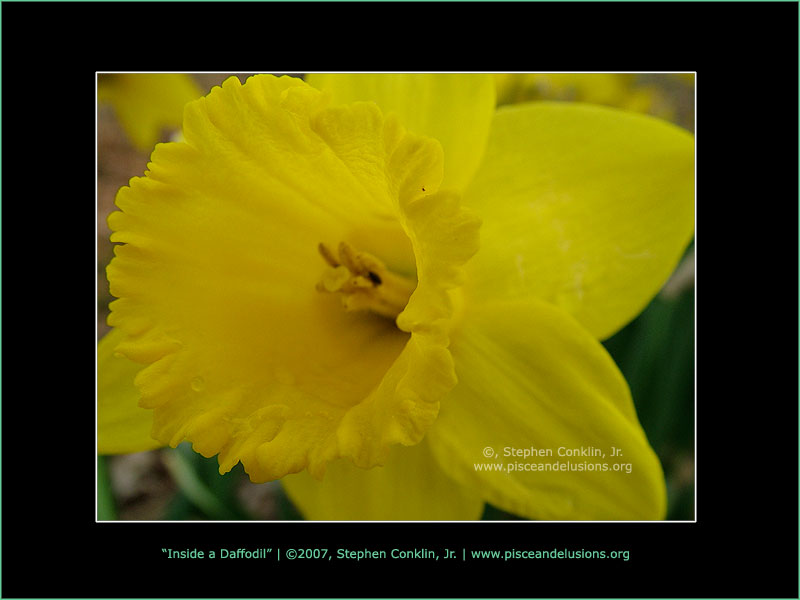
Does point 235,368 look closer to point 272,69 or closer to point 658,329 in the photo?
point 272,69

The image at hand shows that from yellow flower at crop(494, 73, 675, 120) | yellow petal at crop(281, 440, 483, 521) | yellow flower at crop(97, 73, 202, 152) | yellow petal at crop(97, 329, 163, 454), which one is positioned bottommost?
yellow petal at crop(281, 440, 483, 521)

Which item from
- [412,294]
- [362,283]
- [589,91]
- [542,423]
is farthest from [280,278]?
[589,91]

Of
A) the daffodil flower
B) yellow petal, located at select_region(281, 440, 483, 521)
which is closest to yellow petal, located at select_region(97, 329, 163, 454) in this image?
the daffodil flower

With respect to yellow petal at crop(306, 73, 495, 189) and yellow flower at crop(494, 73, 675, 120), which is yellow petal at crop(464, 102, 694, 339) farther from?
yellow flower at crop(494, 73, 675, 120)

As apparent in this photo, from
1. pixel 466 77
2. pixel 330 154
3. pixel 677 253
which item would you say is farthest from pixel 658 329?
pixel 330 154

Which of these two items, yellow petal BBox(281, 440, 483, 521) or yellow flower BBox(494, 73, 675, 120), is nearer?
yellow petal BBox(281, 440, 483, 521)

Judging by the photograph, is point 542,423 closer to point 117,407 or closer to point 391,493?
point 391,493

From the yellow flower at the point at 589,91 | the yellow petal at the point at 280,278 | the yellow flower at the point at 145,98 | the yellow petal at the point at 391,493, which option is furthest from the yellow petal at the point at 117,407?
the yellow flower at the point at 589,91
